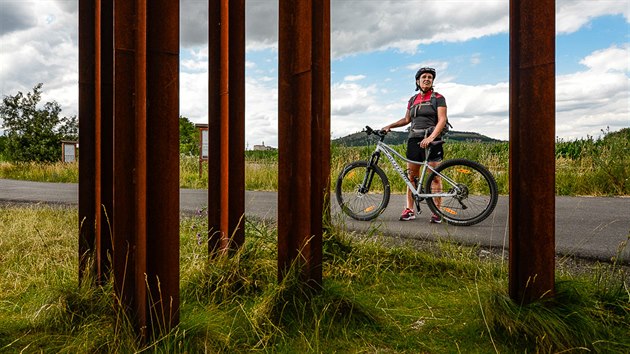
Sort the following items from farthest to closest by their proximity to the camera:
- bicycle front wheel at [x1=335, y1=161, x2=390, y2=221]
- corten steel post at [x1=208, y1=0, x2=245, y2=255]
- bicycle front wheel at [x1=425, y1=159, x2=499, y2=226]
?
bicycle front wheel at [x1=335, y1=161, x2=390, y2=221] < bicycle front wheel at [x1=425, y1=159, x2=499, y2=226] < corten steel post at [x1=208, y1=0, x2=245, y2=255]

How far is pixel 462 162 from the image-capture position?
5469mm

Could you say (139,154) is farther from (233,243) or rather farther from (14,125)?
(14,125)

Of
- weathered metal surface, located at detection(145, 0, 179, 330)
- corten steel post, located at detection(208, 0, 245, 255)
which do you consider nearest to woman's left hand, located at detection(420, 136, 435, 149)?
corten steel post, located at detection(208, 0, 245, 255)

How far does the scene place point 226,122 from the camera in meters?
2.49

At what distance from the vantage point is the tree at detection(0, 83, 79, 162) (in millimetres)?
22781

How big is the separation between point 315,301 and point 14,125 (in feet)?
85.5

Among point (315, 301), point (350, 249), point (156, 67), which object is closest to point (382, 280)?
point (350, 249)

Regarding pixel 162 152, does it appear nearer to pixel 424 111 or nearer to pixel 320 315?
pixel 320 315

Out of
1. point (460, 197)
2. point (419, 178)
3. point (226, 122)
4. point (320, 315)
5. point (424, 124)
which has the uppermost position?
point (424, 124)

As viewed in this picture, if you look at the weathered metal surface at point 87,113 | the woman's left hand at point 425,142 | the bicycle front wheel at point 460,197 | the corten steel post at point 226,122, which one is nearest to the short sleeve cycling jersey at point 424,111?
the woman's left hand at point 425,142

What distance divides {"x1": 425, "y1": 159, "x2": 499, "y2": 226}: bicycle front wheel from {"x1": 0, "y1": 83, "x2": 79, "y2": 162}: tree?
74.2 ft

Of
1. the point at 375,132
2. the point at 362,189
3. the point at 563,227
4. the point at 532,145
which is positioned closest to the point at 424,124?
the point at 375,132

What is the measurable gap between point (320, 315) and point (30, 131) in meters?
25.7

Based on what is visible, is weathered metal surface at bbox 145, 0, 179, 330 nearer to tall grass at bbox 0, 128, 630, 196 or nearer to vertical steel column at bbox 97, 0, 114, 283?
vertical steel column at bbox 97, 0, 114, 283
